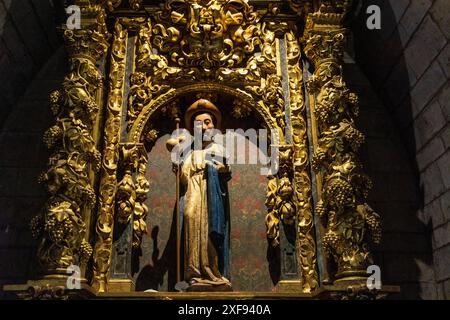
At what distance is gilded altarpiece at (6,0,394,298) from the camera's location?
4578 mm

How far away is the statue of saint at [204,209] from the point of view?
15.4ft

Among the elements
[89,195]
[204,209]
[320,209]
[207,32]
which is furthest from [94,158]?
[320,209]

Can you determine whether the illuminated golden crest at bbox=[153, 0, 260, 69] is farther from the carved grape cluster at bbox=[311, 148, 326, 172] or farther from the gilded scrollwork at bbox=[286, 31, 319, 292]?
the carved grape cluster at bbox=[311, 148, 326, 172]

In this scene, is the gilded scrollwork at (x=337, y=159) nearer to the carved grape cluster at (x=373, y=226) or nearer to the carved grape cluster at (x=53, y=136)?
the carved grape cluster at (x=373, y=226)

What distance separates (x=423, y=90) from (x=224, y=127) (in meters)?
2.24

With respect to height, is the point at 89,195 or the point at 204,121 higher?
the point at 204,121

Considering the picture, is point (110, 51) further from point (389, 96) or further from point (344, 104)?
point (389, 96)

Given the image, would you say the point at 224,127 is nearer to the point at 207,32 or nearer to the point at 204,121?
the point at 204,121

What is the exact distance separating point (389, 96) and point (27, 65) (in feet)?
14.6

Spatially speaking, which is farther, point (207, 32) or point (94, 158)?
point (207, 32)

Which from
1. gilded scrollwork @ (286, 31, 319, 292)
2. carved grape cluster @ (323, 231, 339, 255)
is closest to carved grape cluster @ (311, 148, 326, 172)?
gilded scrollwork @ (286, 31, 319, 292)

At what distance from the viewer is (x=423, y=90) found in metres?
5.50

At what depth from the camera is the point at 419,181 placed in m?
5.87
